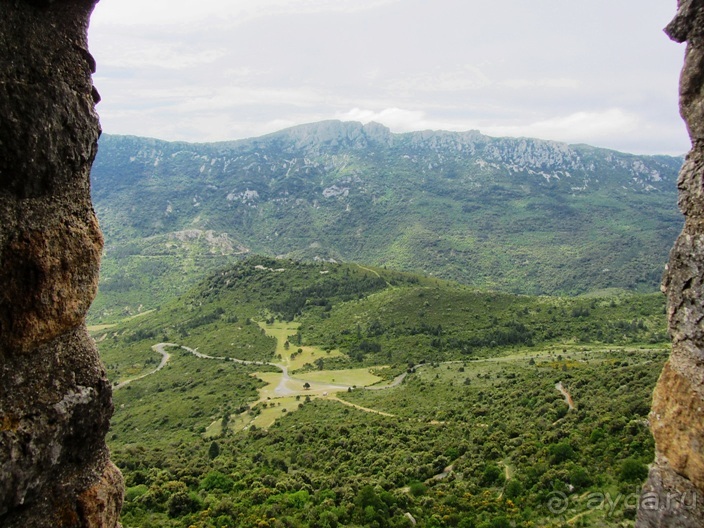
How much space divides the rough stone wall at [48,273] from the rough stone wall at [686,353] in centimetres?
950

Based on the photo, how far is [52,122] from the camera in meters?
6.60

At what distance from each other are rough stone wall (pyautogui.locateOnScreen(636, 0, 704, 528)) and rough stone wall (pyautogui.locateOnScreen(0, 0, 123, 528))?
9495mm

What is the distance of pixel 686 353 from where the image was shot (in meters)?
7.64

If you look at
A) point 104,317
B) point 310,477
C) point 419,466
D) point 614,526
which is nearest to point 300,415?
point 310,477

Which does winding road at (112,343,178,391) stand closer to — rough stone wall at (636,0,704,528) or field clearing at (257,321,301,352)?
field clearing at (257,321,301,352)

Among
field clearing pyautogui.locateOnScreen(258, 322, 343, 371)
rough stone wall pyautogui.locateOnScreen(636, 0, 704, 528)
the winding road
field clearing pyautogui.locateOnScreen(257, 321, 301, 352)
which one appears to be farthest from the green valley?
rough stone wall pyautogui.locateOnScreen(636, 0, 704, 528)

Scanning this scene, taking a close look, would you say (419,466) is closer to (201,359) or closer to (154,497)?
(154,497)

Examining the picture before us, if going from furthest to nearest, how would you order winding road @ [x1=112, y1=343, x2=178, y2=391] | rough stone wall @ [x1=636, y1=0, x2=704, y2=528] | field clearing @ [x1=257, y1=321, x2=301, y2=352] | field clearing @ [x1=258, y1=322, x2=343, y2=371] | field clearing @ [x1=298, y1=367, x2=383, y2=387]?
field clearing @ [x1=257, y1=321, x2=301, y2=352] < field clearing @ [x1=258, y1=322, x2=343, y2=371] < winding road @ [x1=112, y1=343, x2=178, y2=391] < field clearing @ [x1=298, y1=367, x2=383, y2=387] < rough stone wall @ [x1=636, y1=0, x2=704, y2=528]

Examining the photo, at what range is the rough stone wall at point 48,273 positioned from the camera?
6.09 meters

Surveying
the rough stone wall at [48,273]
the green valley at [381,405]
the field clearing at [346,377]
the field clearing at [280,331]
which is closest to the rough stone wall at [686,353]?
the rough stone wall at [48,273]

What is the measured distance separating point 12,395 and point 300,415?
176 ft

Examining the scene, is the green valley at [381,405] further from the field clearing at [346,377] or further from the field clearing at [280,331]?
the field clearing at [280,331]

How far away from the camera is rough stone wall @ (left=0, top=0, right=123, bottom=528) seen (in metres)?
6.09

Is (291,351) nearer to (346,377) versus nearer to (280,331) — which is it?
(280,331)
